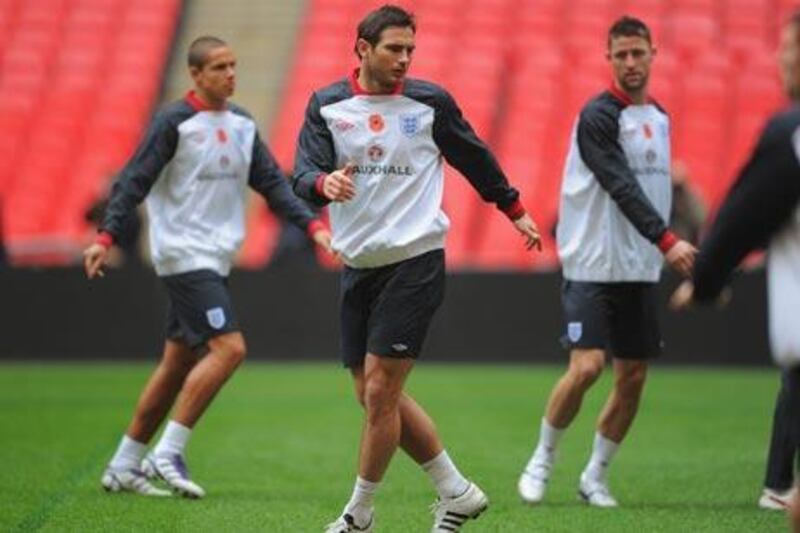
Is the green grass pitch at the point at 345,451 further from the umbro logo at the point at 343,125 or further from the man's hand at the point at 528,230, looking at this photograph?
the umbro logo at the point at 343,125

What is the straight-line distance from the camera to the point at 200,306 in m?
9.84

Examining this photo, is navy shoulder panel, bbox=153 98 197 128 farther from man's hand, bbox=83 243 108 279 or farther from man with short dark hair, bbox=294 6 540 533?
man with short dark hair, bbox=294 6 540 533

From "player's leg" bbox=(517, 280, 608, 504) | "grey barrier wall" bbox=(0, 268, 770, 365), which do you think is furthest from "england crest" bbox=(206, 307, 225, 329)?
"grey barrier wall" bbox=(0, 268, 770, 365)

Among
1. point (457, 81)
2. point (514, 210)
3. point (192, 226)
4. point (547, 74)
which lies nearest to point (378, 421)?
point (514, 210)

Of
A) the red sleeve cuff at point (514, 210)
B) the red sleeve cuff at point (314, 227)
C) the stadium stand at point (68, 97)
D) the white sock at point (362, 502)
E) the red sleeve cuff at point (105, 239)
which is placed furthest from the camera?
the stadium stand at point (68, 97)

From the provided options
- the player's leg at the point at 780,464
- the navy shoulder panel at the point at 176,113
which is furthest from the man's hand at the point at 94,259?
the player's leg at the point at 780,464

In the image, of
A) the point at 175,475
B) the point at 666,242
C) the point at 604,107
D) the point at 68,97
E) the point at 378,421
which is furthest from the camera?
the point at 68,97

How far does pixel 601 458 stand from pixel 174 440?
2328 millimetres

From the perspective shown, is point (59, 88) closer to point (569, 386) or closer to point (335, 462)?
point (335, 462)

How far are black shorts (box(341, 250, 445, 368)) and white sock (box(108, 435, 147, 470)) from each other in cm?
256

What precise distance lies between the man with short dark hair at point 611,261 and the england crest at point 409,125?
1873 millimetres

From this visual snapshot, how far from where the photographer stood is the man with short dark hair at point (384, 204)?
7.59 metres

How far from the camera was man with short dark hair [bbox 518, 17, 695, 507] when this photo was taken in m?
9.47

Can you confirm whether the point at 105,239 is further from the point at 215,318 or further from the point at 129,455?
the point at 129,455
